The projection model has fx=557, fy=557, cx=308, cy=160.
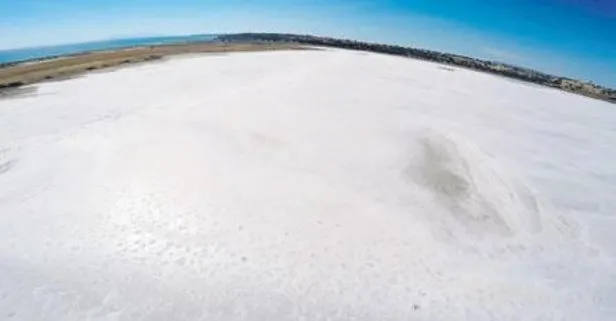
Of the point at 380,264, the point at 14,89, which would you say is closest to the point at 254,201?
the point at 380,264

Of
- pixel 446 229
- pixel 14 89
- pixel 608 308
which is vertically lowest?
pixel 608 308

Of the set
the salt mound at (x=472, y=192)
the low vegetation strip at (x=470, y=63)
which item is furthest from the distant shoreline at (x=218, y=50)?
the salt mound at (x=472, y=192)

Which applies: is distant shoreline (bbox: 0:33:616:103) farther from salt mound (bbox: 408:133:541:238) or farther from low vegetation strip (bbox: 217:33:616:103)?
salt mound (bbox: 408:133:541:238)

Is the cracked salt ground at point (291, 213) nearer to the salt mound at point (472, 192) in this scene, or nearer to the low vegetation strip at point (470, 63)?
the salt mound at point (472, 192)

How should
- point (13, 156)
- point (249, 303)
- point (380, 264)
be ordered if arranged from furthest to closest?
point (13, 156), point (380, 264), point (249, 303)

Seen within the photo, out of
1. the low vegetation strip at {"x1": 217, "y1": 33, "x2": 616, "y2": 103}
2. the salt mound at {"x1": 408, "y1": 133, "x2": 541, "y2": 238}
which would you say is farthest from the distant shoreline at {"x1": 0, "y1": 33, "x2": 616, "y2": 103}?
the salt mound at {"x1": 408, "y1": 133, "x2": 541, "y2": 238}

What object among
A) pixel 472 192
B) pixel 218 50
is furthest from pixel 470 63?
pixel 472 192

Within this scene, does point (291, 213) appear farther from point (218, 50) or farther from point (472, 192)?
point (218, 50)

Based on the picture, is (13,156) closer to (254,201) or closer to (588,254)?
(254,201)
